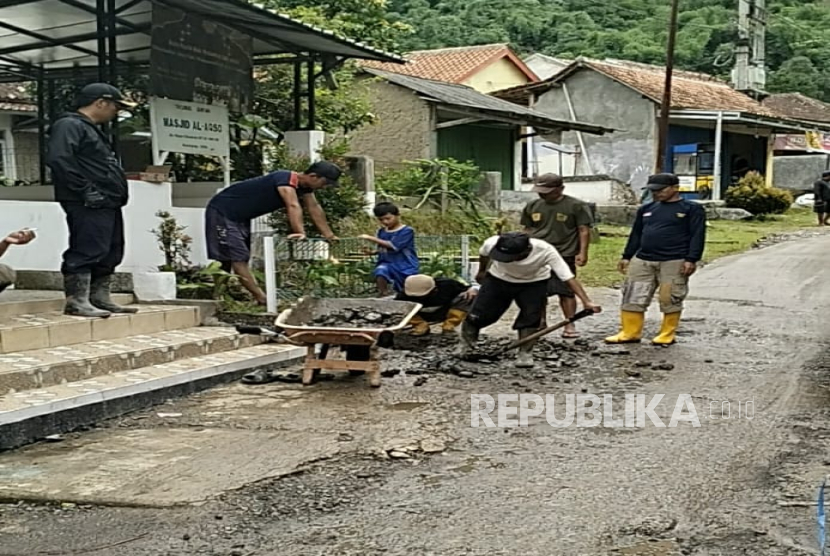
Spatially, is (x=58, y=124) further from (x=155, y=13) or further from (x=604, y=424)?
(x=604, y=424)

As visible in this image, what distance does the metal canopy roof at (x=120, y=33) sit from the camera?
10266mm

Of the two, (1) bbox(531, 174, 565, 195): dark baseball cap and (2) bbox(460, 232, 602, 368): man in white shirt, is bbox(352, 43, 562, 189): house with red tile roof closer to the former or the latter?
(1) bbox(531, 174, 565, 195): dark baseball cap

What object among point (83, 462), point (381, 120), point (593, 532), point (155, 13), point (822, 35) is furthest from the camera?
point (822, 35)

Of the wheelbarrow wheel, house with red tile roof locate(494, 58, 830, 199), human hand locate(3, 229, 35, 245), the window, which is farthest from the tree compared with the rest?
house with red tile roof locate(494, 58, 830, 199)

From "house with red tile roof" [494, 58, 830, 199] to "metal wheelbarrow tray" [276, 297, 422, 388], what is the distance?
22910 millimetres

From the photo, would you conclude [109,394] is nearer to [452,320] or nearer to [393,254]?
[393,254]

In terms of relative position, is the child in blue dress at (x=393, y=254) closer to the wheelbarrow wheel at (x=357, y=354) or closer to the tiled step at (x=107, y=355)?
the tiled step at (x=107, y=355)

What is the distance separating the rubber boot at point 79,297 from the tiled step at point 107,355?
0.25m

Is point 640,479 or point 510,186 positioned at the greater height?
point 510,186

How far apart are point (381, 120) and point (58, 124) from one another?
53.0ft

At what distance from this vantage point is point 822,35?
156 ft

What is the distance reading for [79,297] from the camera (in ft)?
24.2

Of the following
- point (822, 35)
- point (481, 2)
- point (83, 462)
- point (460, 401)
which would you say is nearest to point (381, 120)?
point (460, 401)

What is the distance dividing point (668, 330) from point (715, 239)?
12.1 meters
